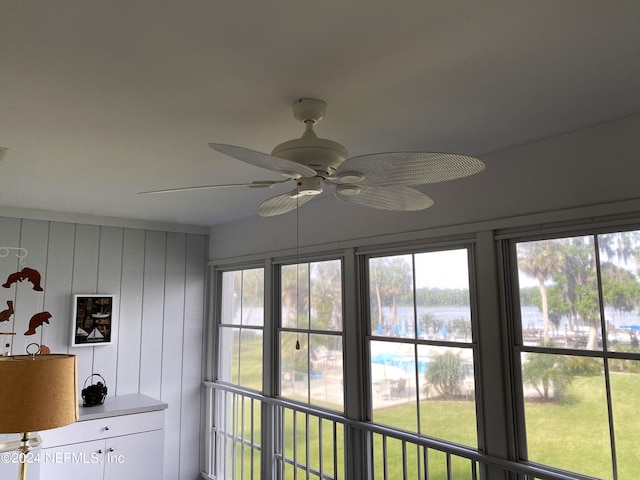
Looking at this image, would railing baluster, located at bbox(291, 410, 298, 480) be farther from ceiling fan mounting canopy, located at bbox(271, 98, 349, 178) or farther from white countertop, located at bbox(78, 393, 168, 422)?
ceiling fan mounting canopy, located at bbox(271, 98, 349, 178)

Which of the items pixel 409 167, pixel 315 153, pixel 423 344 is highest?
pixel 315 153

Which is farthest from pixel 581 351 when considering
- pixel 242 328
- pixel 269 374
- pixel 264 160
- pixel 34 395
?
pixel 242 328

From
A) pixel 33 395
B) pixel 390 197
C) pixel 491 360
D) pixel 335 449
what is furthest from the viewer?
pixel 335 449

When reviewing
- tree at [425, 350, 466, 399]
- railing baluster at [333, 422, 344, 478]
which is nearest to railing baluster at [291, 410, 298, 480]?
railing baluster at [333, 422, 344, 478]

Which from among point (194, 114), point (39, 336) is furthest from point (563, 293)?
point (39, 336)

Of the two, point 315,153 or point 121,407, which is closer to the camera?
point 315,153

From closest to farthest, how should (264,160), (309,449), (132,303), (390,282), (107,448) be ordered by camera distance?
(264,160)
(390,282)
(309,449)
(107,448)
(132,303)

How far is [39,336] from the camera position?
370 cm

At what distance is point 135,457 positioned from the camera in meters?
3.63

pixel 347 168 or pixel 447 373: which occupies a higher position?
pixel 347 168

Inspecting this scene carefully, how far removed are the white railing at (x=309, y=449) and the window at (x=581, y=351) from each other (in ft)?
0.47

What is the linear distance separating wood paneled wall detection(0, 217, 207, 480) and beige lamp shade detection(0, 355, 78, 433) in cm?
253

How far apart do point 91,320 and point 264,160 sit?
11.0 ft

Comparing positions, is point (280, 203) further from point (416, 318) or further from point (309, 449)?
point (309, 449)
